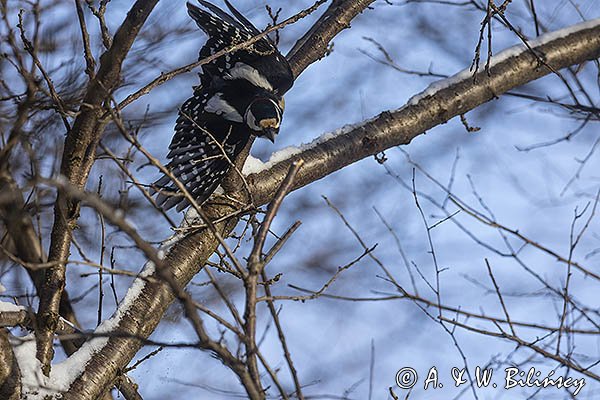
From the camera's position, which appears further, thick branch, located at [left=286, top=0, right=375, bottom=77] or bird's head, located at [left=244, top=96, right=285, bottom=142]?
thick branch, located at [left=286, top=0, right=375, bottom=77]

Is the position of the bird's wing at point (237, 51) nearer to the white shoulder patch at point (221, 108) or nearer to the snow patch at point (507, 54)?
the white shoulder patch at point (221, 108)

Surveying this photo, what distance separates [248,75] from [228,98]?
0.54 ft

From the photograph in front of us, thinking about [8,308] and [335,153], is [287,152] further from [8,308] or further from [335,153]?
[8,308]

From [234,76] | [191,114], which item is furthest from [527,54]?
[191,114]

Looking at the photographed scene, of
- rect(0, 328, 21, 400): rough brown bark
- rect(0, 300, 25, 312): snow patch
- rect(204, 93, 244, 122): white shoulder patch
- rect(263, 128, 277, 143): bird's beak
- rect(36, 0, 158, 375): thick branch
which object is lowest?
rect(0, 328, 21, 400): rough brown bark

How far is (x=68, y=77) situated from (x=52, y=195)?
0.92 m

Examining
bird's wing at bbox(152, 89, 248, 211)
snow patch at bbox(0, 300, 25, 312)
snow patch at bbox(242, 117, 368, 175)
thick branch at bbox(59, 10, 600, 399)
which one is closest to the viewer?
snow patch at bbox(0, 300, 25, 312)

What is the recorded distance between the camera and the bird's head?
139 inches

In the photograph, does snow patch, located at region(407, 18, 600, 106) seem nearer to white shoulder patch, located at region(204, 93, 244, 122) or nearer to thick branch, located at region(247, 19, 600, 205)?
thick branch, located at region(247, 19, 600, 205)

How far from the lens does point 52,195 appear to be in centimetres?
440

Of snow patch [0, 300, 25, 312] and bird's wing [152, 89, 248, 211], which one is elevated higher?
bird's wing [152, 89, 248, 211]

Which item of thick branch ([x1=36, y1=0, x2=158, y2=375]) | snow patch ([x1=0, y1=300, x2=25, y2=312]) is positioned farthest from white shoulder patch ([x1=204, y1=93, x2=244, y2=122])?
snow patch ([x1=0, y1=300, x2=25, y2=312])

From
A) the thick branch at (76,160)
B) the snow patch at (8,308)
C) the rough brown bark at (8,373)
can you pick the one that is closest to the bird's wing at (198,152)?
the thick branch at (76,160)

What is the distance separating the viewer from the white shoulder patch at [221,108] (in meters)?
3.65
